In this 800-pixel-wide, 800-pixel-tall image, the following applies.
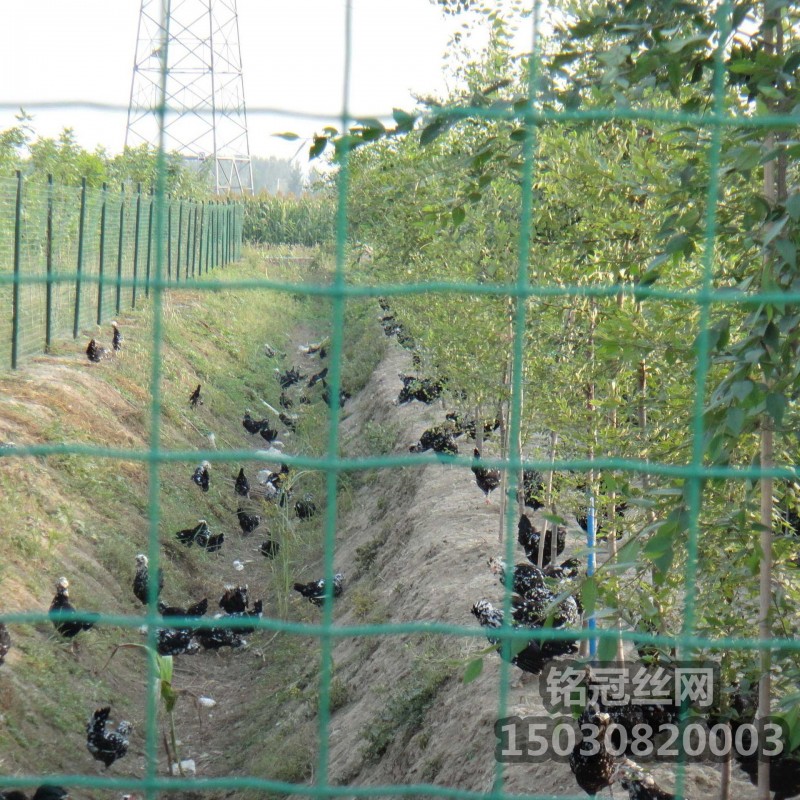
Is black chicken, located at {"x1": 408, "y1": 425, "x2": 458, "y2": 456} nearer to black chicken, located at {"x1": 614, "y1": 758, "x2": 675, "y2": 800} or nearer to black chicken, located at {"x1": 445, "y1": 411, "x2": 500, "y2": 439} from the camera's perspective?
black chicken, located at {"x1": 445, "y1": 411, "x2": 500, "y2": 439}

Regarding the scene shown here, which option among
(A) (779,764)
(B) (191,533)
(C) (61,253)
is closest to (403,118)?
(A) (779,764)

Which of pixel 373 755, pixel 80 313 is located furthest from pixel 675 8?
pixel 80 313

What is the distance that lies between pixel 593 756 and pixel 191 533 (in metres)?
6.67

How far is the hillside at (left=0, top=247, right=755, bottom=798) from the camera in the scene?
5.35m

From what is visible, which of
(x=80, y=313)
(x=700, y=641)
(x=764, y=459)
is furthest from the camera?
(x=80, y=313)

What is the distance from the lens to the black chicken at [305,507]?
1035 cm

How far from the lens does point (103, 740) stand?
18.6 feet

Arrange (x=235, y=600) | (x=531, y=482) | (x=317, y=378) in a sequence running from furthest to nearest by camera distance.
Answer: (x=317, y=378) → (x=235, y=600) → (x=531, y=482)

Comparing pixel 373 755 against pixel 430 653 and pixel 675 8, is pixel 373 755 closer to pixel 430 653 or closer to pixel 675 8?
pixel 430 653

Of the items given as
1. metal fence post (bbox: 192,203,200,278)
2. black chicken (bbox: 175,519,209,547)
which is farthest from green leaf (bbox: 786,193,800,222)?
metal fence post (bbox: 192,203,200,278)

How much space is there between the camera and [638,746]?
349cm

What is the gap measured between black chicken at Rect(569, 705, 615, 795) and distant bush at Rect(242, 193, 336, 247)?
1723 cm

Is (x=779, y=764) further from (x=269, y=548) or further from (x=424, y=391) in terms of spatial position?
(x=269, y=548)

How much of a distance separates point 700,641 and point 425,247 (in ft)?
15.3
